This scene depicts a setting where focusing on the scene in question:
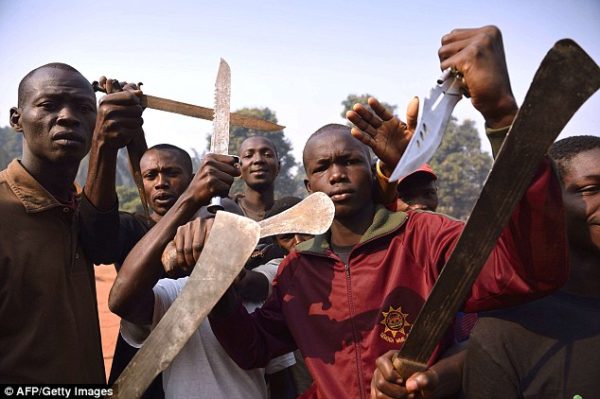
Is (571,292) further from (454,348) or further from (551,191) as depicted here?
(551,191)

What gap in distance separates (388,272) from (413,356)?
1.62ft

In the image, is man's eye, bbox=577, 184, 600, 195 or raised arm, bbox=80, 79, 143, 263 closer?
man's eye, bbox=577, 184, 600, 195

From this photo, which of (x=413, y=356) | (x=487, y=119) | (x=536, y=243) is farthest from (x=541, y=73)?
(x=413, y=356)

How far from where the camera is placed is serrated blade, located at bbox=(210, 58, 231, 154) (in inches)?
75.0

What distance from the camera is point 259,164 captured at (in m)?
5.41

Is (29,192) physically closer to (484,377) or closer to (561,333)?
(484,377)

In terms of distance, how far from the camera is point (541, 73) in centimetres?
127

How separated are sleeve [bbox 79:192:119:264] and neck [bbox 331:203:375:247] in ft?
3.21

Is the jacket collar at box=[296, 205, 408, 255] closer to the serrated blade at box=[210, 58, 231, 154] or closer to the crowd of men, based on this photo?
the crowd of men

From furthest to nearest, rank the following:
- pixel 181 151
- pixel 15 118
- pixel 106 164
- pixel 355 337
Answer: pixel 181 151 < pixel 15 118 < pixel 106 164 < pixel 355 337

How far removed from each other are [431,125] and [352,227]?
0.89m

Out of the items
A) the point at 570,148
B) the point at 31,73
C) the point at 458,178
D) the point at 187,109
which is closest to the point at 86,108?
the point at 31,73

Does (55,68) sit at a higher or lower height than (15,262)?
higher

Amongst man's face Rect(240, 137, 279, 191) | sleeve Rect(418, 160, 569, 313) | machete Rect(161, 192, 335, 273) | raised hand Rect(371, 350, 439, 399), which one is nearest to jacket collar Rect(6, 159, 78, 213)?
machete Rect(161, 192, 335, 273)
